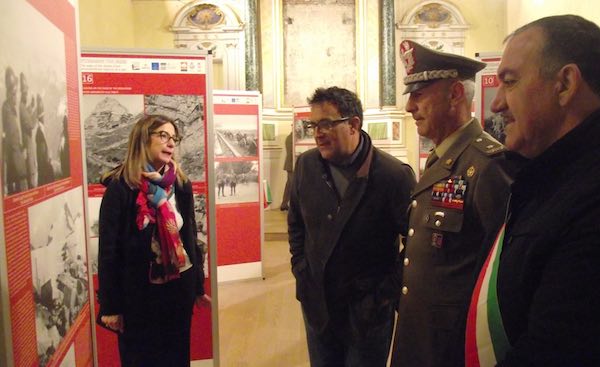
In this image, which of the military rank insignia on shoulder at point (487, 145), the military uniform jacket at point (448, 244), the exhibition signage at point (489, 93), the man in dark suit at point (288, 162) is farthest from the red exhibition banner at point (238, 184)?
the military rank insignia on shoulder at point (487, 145)

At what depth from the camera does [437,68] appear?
152cm

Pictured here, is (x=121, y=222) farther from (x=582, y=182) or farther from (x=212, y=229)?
(x=582, y=182)

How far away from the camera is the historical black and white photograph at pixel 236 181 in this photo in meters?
4.91

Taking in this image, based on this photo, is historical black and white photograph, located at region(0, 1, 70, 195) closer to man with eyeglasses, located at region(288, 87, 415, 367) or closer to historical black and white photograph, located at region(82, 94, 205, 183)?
man with eyeglasses, located at region(288, 87, 415, 367)

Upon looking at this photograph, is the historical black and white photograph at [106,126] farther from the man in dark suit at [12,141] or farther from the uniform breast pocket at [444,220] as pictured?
the uniform breast pocket at [444,220]

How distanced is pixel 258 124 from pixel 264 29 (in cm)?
415

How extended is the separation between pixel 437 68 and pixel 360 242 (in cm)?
71

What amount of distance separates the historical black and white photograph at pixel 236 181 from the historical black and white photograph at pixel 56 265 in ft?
11.3

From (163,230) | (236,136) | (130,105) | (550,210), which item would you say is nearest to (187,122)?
(130,105)

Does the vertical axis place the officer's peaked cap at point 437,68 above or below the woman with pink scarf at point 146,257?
above

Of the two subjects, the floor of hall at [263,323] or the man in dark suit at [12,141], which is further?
the floor of hall at [263,323]

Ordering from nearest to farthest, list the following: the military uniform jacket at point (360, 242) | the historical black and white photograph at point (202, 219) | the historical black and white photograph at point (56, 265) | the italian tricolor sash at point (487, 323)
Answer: the italian tricolor sash at point (487, 323), the historical black and white photograph at point (56, 265), the military uniform jacket at point (360, 242), the historical black and white photograph at point (202, 219)

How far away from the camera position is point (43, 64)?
1155 mm

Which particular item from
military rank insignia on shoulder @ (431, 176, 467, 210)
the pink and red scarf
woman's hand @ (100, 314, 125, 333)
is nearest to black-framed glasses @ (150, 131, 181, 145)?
the pink and red scarf
